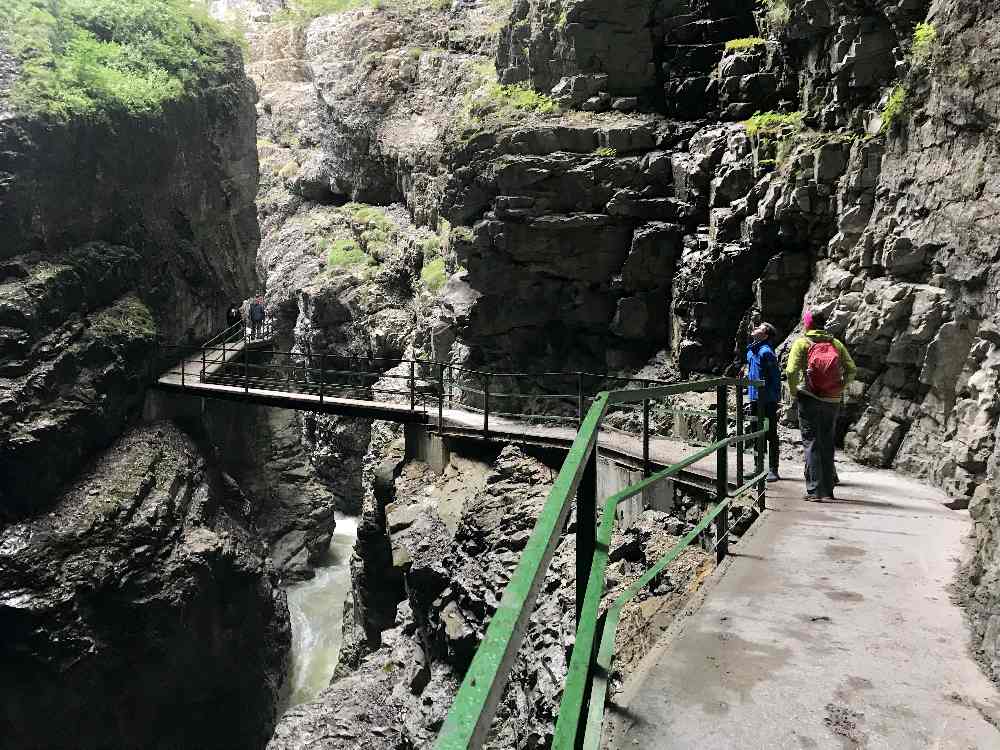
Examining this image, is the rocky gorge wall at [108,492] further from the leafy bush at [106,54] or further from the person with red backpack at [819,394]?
the person with red backpack at [819,394]

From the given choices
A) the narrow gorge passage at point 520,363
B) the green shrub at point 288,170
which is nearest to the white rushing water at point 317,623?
the narrow gorge passage at point 520,363

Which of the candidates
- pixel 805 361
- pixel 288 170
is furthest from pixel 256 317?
pixel 805 361

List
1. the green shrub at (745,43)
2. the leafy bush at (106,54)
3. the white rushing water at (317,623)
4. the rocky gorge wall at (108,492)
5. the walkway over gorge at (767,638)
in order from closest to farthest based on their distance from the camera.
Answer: the walkway over gorge at (767,638) → the rocky gorge wall at (108,492) → the green shrub at (745,43) → the leafy bush at (106,54) → the white rushing water at (317,623)

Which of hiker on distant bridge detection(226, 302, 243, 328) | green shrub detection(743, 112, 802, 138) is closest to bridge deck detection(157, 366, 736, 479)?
hiker on distant bridge detection(226, 302, 243, 328)

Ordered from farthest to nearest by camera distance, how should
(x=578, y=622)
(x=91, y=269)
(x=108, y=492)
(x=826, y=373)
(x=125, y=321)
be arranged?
1. (x=125, y=321)
2. (x=91, y=269)
3. (x=108, y=492)
4. (x=826, y=373)
5. (x=578, y=622)

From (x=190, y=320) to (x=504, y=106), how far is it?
10020 millimetres

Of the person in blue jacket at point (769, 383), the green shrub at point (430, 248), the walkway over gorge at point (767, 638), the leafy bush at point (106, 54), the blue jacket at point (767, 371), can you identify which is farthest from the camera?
the green shrub at point (430, 248)

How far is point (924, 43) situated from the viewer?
8.66 meters

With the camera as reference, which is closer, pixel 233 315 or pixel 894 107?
pixel 894 107

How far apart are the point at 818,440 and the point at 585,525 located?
524 cm

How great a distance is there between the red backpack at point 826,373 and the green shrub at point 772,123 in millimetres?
6533

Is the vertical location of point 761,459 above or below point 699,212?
below

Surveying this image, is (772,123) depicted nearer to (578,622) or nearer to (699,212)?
(699,212)

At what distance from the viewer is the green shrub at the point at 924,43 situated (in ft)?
27.8
